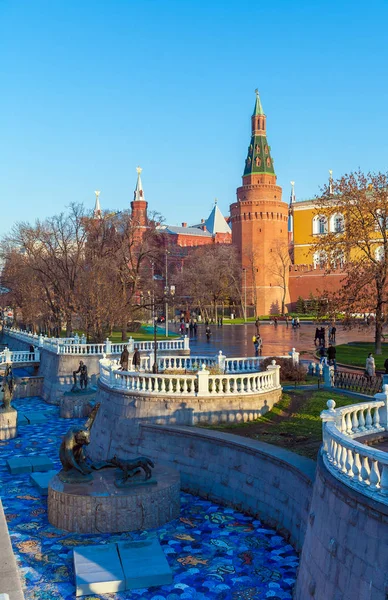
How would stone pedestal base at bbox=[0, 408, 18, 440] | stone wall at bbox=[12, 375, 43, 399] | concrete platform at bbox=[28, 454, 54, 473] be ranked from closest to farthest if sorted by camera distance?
concrete platform at bbox=[28, 454, 54, 473], stone pedestal base at bbox=[0, 408, 18, 440], stone wall at bbox=[12, 375, 43, 399]

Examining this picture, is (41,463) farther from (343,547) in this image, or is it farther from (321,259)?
(321,259)

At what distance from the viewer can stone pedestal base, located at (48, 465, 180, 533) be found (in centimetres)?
1177

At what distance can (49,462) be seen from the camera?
17391mm

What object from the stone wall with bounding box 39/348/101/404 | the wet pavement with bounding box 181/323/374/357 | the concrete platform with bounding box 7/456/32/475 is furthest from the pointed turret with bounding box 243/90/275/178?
the concrete platform with bounding box 7/456/32/475

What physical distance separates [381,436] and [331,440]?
219 cm

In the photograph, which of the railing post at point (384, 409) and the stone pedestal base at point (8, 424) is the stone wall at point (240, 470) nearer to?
the railing post at point (384, 409)

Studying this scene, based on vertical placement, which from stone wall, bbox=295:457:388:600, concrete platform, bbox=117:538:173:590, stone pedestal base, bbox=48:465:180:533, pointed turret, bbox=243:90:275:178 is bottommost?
concrete platform, bbox=117:538:173:590

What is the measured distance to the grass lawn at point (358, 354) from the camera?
25069 millimetres

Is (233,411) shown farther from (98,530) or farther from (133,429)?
(98,530)

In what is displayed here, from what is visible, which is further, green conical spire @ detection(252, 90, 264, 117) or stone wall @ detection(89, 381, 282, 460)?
green conical spire @ detection(252, 90, 264, 117)

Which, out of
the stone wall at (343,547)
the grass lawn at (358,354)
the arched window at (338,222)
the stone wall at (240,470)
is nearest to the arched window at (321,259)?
the arched window at (338,222)

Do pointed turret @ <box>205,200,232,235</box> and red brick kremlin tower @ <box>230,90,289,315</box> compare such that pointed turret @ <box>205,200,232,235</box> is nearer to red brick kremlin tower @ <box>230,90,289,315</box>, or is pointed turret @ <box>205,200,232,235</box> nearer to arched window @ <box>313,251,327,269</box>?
red brick kremlin tower @ <box>230,90,289,315</box>

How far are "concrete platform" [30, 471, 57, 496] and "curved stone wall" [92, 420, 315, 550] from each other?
6.42ft

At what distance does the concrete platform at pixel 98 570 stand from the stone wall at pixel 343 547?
302 centimetres
